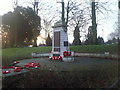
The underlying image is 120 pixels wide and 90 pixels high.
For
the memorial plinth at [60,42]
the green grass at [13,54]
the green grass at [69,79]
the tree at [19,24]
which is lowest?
the green grass at [69,79]

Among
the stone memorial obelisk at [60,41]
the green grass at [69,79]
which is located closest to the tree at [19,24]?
the stone memorial obelisk at [60,41]

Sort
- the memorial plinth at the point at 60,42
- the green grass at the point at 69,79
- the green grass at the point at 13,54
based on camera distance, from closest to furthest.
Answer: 1. the green grass at the point at 69,79
2. the green grass at the point at 13,54
3. the memorial plinth at the point at 60,42

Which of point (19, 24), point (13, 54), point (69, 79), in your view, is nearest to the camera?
point (69, 79)

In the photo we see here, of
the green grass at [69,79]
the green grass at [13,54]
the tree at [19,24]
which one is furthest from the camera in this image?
the tree at [19,24]

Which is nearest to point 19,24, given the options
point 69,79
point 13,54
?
point 13,54

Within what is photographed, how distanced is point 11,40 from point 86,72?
34.1 feet

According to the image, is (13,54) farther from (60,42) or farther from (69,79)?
(69,79)

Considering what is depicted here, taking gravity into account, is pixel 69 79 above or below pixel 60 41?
below

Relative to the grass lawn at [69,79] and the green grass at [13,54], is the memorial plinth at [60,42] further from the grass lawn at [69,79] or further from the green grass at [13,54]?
the grass lawn at [69,79]

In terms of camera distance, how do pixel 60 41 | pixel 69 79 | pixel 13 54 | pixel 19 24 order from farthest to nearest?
1. pixel 19 24
2. pixel 13 54
3. pixel 60 41
4. pixel 69 79

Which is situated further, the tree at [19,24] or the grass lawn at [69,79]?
the tree at [19,24]

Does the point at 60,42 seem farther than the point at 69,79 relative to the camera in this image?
Yes

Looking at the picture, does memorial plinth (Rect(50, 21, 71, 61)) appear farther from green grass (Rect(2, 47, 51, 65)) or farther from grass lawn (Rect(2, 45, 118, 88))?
grass lawn (Rect(2, 45, 118, 88))

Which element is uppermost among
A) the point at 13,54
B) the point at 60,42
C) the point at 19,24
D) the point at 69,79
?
the point at 19,24
